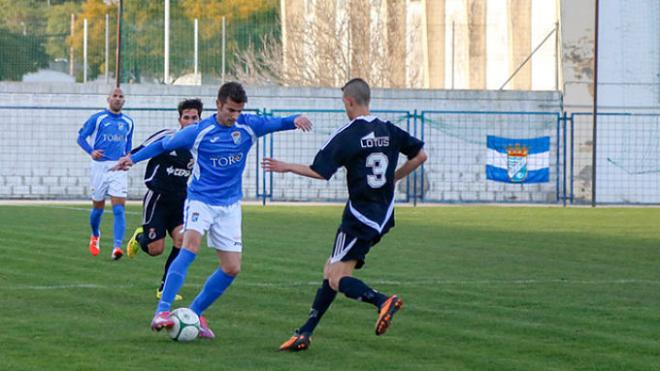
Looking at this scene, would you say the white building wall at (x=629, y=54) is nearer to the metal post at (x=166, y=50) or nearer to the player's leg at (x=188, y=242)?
the metal post at (x=166, y=50)

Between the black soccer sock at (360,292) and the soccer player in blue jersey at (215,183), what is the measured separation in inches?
43.9

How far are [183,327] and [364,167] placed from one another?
1723 mm

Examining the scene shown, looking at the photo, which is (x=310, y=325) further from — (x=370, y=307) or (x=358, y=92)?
(x=370, y=307)

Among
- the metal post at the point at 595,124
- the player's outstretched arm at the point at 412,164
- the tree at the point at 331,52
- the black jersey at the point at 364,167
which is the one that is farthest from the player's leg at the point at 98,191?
the tree at the point at 331,52

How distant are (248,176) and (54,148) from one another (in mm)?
4655

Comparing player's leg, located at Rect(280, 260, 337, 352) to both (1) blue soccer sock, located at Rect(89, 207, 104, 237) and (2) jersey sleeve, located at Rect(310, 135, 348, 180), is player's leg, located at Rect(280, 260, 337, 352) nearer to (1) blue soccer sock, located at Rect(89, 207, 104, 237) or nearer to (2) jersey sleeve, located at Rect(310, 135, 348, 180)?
(2) jersey sleeve, located at Rect(310, 135, 348, 180)

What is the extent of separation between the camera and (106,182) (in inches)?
658

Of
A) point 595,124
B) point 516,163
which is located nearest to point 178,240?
point 516,163

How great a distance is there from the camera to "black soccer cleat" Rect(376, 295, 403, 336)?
26.7 ft

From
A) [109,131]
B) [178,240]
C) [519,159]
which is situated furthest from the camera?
[519,159]

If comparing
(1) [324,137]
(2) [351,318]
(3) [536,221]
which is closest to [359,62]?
(1) [324,137]

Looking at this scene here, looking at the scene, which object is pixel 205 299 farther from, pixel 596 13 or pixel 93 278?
pixel 596 13

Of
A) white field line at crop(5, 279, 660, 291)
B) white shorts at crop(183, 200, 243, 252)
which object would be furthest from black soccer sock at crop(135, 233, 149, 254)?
white shorts at crop(183, 200, 243, 252)

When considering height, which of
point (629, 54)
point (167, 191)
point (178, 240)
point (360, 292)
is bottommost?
point (360, 292)
